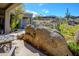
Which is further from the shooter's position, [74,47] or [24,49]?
[24,49]

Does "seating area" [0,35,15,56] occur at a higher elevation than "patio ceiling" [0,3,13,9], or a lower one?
lower

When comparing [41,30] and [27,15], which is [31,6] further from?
[41,30]

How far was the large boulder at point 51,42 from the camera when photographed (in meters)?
4.75

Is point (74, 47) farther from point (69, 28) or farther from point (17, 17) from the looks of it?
point (17, 17)

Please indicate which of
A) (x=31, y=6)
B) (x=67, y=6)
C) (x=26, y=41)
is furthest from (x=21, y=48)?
(x=67, y=6)

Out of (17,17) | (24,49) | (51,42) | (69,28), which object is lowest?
(24,49)

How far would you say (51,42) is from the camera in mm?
4781

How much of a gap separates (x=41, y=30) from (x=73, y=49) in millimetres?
738

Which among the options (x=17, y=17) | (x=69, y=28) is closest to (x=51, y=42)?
(x=69, y=28)

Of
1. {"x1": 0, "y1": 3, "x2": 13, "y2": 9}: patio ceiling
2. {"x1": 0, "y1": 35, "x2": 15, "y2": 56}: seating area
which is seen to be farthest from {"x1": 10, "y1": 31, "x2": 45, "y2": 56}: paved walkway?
{"x1": 0, "y1": 3, "x2": 13, "y2": 9}: patio ceiling

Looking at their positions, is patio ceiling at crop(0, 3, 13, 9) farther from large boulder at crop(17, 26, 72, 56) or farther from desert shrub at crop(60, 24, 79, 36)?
desert shrub at crop(60, 24, 79, 36)

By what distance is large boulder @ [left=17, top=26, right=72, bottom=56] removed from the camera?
4.75 metres

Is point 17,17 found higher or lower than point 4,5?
lower

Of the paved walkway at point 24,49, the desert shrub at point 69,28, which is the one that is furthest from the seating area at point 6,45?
the desert shrub at point 69,28
